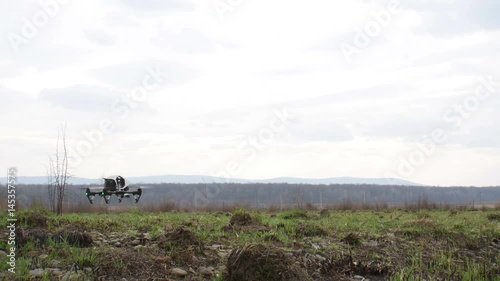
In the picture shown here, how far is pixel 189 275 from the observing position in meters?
5.85

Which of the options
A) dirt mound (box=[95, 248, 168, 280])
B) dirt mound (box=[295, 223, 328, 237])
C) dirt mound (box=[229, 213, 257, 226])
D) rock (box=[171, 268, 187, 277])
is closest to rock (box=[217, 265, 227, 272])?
rock (box=[171, 268, 187, 277])

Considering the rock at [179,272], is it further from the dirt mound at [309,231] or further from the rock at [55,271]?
the dirt mound at [309,231]

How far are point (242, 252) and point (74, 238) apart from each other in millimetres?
2326

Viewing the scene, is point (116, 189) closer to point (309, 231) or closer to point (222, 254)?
point (222, 254)

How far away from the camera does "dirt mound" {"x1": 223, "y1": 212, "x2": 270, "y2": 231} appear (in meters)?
8.91

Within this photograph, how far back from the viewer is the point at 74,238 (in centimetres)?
655

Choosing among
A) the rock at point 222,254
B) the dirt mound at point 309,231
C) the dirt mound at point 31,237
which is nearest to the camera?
the dirt mound at point 31,237

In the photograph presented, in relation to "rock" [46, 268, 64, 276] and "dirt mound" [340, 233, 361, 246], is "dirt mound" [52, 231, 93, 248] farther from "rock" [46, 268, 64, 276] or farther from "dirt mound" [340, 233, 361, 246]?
"dirt mound" [340, 233, 361, 246]

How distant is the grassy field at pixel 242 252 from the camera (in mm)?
5598

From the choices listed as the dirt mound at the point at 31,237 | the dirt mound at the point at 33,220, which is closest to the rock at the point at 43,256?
the dirt mound at the point at 31,237

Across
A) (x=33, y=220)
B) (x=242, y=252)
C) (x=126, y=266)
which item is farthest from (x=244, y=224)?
→ (x=126, y=266)

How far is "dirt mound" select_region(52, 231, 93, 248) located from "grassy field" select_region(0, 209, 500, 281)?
1 cm

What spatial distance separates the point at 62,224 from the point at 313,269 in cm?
397

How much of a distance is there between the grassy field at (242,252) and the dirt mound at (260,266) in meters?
0.01
